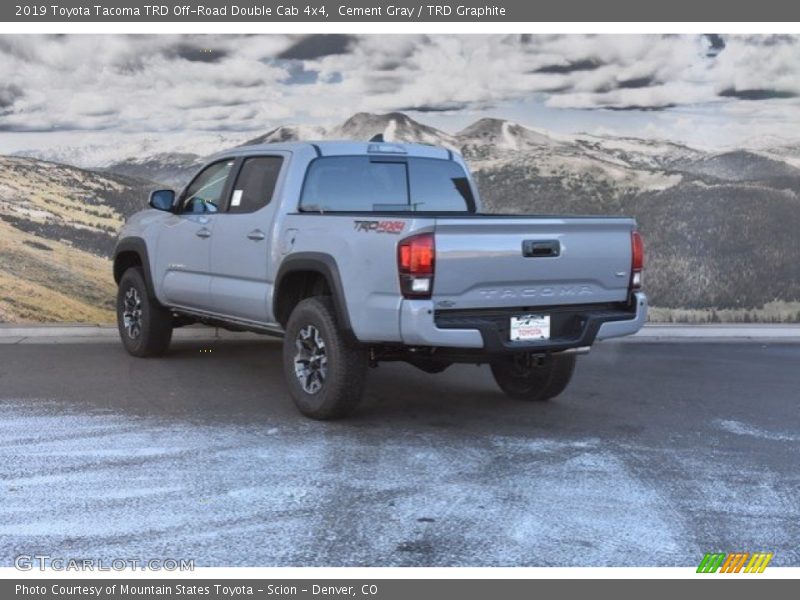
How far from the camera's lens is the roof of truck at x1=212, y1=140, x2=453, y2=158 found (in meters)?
7.63

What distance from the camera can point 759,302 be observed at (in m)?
12.0

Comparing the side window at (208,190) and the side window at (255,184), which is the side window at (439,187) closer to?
the side window at (255,184)

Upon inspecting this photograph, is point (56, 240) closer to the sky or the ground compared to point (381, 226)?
closer to the ground

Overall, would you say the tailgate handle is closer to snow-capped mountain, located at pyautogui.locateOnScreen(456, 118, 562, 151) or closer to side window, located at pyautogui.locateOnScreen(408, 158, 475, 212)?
side window, located at pyautogui.locateOnScreen(408, 158, 475, 212)

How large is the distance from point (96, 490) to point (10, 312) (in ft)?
21.1

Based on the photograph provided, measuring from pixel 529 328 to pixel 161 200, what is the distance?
148 inches

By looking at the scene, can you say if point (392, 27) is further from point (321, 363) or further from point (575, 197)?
point (321, 363)

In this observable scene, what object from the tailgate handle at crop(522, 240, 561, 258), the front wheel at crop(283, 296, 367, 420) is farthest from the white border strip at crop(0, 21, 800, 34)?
the tailgate handle at crop(522, 240, 561, 258)

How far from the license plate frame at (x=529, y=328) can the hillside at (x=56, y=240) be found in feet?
20.6

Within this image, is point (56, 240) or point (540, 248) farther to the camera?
point (56, 240)

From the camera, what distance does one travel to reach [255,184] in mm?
7805

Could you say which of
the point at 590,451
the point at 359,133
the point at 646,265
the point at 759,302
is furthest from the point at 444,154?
the point at 759,302

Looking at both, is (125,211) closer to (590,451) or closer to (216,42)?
(216,42)

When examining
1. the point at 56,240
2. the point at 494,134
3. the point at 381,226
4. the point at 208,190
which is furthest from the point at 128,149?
the point at 381,226
